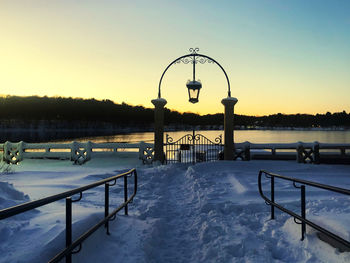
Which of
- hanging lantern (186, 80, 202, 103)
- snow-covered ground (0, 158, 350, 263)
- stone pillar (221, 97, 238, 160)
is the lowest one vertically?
snow-covered ground (0, 158, 350, 263)

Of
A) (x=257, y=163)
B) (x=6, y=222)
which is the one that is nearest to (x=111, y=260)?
(x=6, y=222)

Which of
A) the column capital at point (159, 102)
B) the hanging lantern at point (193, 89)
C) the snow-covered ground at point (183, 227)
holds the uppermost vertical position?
the hanging lantern at point (193, 89)

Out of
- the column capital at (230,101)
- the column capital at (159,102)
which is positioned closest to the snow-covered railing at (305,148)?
the column capital at (230,101)

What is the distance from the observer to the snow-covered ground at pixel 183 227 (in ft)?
11.4

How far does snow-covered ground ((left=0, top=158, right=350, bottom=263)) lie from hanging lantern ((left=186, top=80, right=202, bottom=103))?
527 cm

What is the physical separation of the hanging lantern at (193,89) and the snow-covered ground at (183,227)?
17.3ft

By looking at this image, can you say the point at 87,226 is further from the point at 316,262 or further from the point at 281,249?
the point at 316,262

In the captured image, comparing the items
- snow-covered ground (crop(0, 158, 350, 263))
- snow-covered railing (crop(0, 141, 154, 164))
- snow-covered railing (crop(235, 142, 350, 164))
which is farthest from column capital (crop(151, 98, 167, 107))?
snow-covered ground (crop(0, 158, 350, 263))

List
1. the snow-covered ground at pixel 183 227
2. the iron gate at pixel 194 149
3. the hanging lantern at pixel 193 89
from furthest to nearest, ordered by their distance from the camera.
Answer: the iron gate at pixel 194 149 < the hanging lantern at pixel 193 89 < the snow-covered ground at pixel 183 227

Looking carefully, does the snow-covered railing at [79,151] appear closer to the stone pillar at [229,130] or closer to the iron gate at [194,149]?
the iron gate at [194,149]

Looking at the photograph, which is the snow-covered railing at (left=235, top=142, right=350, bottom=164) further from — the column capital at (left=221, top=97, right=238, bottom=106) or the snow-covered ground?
the snow-covered ground

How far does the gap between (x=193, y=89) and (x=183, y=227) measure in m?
8.24

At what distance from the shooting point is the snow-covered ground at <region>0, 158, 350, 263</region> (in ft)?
11.4

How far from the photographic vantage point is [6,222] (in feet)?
12.2
